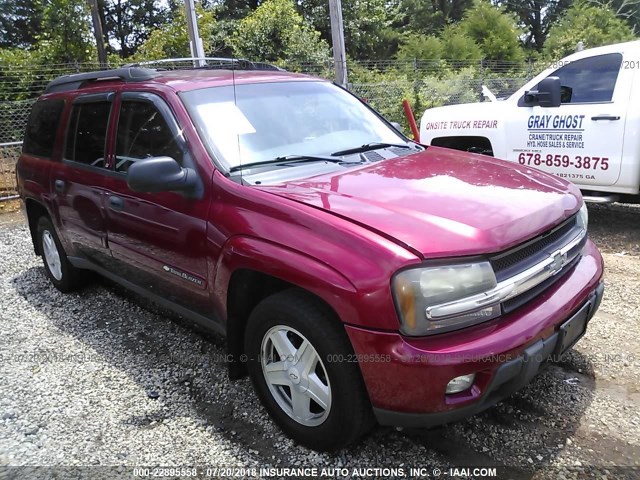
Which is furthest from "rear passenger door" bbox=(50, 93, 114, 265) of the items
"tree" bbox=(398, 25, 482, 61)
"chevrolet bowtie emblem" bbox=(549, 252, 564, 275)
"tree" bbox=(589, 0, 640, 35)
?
"tree" bbox=(589, 0, 640, 35)

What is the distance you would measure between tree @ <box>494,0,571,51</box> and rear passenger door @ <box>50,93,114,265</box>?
40368 millimetres

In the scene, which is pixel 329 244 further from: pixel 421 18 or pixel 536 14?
pixel 536 14

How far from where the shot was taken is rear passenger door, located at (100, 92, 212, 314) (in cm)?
299

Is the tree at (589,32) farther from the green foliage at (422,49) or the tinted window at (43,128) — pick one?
the tinted window at (43,128)

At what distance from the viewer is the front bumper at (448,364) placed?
6.95ft

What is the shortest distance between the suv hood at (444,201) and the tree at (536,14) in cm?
4062

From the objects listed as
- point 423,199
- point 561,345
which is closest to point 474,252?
point 423,199

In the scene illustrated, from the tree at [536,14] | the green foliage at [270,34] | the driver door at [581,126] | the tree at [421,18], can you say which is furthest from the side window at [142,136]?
the tree at [536,14]

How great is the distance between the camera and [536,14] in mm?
39469

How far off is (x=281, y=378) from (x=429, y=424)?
78 cm

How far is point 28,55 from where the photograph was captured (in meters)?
16.9

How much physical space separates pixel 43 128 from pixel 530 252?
4.15 meters

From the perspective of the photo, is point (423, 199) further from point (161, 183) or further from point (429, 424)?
point (161, 183)

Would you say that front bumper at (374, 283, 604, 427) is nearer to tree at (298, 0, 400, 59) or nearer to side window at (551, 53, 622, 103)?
side window at (551, 53, 622, 103)
